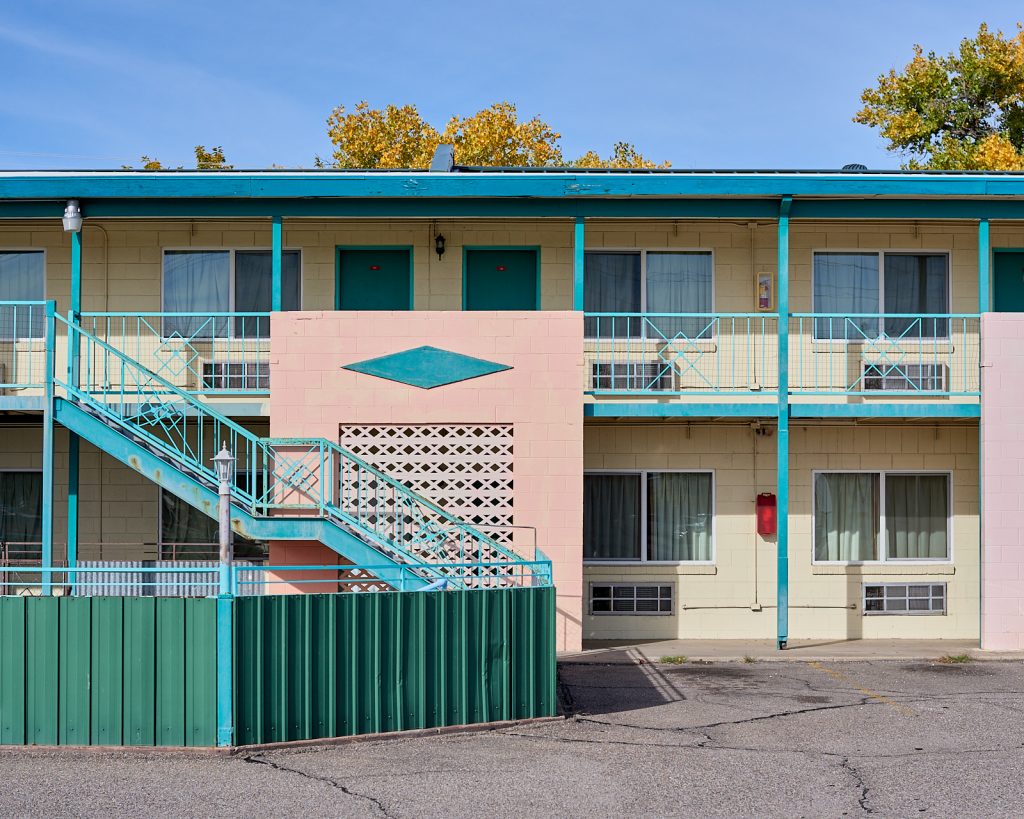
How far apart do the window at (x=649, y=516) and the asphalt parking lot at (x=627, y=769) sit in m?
4.67

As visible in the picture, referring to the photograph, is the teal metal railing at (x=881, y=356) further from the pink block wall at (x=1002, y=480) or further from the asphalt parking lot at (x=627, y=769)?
the asphalt parking lot at (x=627, y=769)

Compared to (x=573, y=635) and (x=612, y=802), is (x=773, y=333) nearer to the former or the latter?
(x=573, y=635)

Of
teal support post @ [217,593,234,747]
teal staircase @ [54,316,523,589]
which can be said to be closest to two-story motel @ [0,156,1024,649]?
teal staircase @ [54,316,523,589]

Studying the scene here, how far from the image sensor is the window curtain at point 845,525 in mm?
17000

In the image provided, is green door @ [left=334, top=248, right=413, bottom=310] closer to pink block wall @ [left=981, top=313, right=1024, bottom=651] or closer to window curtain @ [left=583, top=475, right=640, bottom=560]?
window curtain @ [left=583, top=475, right=640, bottom=560]

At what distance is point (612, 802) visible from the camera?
8492mm

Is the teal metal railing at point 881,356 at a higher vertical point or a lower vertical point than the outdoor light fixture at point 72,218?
lower

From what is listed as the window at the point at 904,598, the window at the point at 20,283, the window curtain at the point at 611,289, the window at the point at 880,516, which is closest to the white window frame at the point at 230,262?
the window at the point at 20,283

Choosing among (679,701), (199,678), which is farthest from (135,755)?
(679,701)

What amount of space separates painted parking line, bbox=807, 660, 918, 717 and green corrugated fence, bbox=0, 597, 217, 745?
610 cm

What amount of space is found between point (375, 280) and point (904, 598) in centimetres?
804

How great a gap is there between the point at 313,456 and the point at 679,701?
497 centimetres

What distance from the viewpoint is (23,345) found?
17.0 meters

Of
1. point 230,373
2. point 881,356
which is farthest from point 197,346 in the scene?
point 881,356
